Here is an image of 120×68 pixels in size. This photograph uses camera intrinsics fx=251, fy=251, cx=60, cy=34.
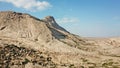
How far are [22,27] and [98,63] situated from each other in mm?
41161

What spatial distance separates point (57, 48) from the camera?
87.9m

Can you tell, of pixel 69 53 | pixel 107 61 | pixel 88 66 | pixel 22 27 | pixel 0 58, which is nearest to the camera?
pixel 0 58

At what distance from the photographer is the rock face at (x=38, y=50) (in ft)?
238

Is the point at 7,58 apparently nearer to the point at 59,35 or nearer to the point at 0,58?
the point at 0,58

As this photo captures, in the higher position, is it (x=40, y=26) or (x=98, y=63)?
(x=40, y=26)

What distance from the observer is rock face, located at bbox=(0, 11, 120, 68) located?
72.5 meters

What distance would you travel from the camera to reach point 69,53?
83.8 meters

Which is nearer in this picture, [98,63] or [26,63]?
[26,63]

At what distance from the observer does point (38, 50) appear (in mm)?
84188

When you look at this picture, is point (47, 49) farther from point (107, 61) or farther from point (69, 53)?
point (107, 61)

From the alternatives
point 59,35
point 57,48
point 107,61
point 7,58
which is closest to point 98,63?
point 107,61

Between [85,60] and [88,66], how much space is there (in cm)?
546

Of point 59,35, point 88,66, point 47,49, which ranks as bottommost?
point 88,66

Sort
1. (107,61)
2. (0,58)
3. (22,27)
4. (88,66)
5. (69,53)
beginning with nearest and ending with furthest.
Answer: (0,58) → (88,66) → (107,61) → (69,53) → (22,27)
